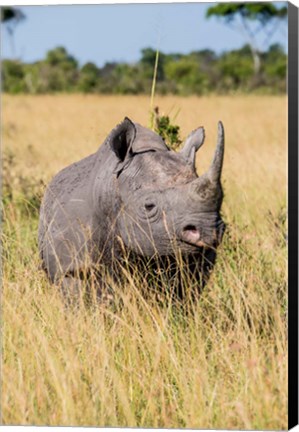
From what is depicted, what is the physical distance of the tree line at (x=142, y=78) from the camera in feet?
92.8

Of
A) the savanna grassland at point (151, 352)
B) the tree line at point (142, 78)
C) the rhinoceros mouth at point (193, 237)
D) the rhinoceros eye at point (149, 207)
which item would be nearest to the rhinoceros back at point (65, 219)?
the savanna grassland at point (151, 352)

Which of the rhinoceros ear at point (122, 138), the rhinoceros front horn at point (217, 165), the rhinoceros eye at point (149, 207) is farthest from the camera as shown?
the rhinoceros ear at point (122, 138)

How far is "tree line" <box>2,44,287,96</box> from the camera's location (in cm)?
2830

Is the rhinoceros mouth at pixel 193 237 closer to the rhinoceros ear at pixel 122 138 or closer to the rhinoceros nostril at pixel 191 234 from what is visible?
the rhinoceros nostril at pixel 191 234

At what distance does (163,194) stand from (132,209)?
0.80ft

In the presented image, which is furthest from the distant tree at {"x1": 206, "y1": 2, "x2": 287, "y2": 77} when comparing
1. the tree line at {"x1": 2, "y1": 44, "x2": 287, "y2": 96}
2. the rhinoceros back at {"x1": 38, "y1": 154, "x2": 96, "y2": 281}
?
the rhinoceros back at {"x1": 38, "y1": 154, "x2": 96, "y2": 281}

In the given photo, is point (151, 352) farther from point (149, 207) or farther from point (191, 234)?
point (149, 207)

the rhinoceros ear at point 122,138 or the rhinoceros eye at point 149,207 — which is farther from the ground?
the rhinoceros ear at point 122,138

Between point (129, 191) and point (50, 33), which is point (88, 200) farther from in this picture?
point (50, 33)

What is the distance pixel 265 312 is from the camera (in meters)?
6.23

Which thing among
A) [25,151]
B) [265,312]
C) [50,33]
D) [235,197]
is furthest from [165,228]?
[50,33]

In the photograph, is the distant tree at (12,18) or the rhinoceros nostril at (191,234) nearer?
the rhinoceros nostril at (191,234)

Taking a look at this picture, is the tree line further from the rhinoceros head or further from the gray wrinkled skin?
the rhinoceros head

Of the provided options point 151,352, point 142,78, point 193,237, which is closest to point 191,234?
point 193,237
